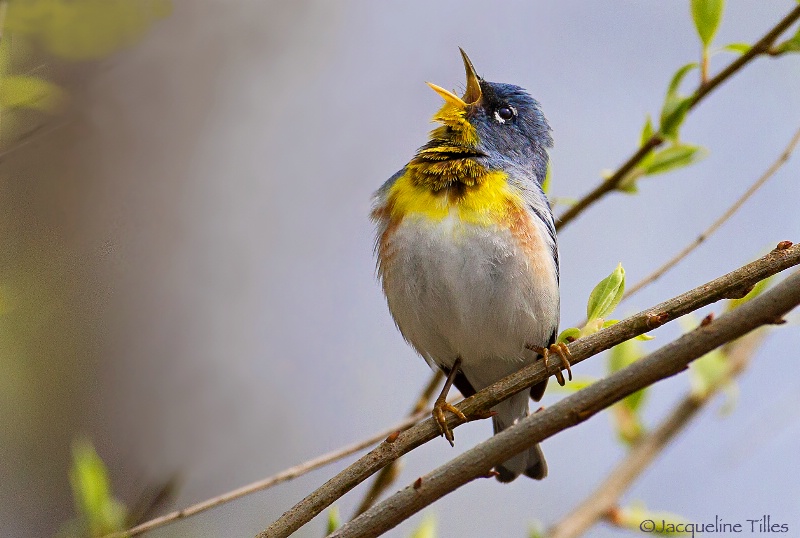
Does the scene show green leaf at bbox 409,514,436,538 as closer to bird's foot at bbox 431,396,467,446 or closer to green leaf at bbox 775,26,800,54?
bird's foot at bbox 431,396,467,446

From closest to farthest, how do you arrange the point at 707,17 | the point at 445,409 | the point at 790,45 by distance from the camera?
the point at 790,45 → the point at 707,17 → the point at 445,409

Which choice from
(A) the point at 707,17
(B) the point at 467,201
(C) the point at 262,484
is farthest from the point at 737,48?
(C) the point at 262,484

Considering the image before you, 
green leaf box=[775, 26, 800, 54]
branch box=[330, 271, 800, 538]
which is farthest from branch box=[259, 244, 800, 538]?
green leaf box=[775, 26, 800, 54]

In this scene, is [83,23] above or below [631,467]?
above

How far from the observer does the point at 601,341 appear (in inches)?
93.8

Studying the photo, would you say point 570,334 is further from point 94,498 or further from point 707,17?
point 94,498

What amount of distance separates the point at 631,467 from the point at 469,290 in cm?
93

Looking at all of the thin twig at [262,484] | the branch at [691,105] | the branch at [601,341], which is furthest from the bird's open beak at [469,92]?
the branch at [601,341]

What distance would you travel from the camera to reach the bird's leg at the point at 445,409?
2693mm

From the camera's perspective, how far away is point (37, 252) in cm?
316

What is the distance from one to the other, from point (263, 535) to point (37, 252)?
61.7 inches

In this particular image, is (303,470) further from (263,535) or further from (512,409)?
(512,409)

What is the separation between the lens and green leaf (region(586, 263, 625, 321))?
2.59m

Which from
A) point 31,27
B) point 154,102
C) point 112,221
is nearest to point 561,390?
point 112,221
